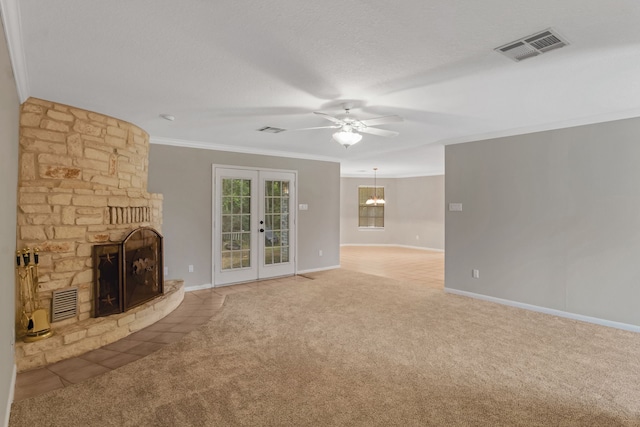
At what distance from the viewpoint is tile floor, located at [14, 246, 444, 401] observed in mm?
2713

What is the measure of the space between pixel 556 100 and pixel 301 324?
364 cm

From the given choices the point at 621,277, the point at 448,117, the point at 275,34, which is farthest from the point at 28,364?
the point at 621,277

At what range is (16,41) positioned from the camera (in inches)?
85.8

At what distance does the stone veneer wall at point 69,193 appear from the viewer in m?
3.17

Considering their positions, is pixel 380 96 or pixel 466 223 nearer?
pixel 380 96

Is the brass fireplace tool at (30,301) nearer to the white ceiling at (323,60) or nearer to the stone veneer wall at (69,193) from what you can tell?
the stone veneer wall at (69,193)

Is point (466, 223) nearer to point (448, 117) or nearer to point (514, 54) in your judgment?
point (448, 117)

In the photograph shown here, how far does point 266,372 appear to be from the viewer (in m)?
2.83

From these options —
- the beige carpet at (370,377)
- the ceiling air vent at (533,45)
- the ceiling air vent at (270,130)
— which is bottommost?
the beige carpet at (370,377)

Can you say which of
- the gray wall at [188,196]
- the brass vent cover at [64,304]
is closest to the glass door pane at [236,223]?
the gray wall at [188,196]

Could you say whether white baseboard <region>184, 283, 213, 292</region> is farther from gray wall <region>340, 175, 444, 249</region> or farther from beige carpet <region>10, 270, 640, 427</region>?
gray wall <region>340, 175, 444, 249</region>

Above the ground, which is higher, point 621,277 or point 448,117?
point 448,117

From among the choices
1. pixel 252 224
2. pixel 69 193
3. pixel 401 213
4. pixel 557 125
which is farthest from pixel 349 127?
pixel 401 213

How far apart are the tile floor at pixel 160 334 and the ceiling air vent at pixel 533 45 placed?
390 centimetres
